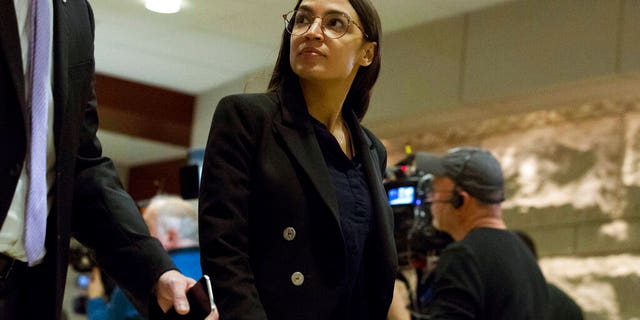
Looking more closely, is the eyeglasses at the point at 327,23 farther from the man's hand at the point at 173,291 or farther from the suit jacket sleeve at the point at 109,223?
the man's hand at the point at 173,291

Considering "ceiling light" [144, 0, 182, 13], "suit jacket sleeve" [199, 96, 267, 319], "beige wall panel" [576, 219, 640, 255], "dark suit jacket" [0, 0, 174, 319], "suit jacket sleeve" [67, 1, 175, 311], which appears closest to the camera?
"dark suit jacket" [0, 0, 174, 319]

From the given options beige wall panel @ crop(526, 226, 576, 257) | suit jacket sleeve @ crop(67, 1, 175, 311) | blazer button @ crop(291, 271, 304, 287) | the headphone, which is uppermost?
suit jacket sleeve @ crop(67, 1, 175, 311)

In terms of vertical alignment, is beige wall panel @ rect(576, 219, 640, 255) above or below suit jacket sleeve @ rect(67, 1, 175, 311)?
below

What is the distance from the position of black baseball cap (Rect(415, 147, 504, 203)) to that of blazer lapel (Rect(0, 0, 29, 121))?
7.01 ft

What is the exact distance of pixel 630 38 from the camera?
15.5ft

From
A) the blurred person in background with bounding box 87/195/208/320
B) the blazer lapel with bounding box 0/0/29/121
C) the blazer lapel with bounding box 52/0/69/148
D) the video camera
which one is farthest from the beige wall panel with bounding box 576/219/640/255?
the blazer lapel with bounding box 0/0/29/121

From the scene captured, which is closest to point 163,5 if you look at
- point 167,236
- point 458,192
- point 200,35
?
point 200,35

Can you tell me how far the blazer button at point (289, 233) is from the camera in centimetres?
192

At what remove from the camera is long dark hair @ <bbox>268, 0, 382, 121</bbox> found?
217 centimetres

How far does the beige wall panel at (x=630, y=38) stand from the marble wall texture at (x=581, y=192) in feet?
1.80

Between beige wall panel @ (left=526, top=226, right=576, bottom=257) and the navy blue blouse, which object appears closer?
the navy blue blouse

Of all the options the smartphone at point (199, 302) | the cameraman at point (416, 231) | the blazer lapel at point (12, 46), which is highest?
the blazer lapel at point (12, 46)

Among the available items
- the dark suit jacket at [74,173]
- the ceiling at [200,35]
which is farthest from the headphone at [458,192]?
the dark suit jacket at [74,173]

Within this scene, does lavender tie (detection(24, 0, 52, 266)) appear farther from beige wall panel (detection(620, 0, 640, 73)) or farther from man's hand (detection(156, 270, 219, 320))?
beige wall panel (detection(620, 0, 640, 73))
